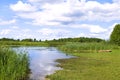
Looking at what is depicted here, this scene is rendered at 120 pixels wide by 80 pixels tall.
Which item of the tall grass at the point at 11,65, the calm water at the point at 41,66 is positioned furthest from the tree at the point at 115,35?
the tall grass at the point at 11,65

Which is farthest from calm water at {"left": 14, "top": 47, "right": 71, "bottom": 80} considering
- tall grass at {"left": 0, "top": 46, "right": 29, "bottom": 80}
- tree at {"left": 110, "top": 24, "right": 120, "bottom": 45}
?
tree at {"left": 110, "top": 24, "right": 120, "bottom": 45}

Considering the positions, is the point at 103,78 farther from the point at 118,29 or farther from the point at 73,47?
the point at 118,29

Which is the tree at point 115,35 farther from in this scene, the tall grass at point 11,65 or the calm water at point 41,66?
the tall grass at point 11,65

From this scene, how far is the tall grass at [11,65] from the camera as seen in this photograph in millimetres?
13634

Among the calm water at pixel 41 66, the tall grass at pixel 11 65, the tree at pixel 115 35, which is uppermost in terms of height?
the tree at pixel 115 35

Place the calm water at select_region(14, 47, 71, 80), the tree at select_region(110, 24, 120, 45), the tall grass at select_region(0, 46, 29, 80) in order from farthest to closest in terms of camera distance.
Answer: the tree at select_region(110, 24, 120, 45)
the calm water at select_region(14, 47, 71, 80)
the tall grass at select_region(0, 46, 29, 80)

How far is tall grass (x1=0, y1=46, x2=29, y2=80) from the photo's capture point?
44.7ft

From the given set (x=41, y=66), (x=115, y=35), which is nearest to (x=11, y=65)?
(x=41, y=66)

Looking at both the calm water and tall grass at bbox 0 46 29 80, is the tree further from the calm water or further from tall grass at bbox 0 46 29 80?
tall grass at bbox 0 46 29 80

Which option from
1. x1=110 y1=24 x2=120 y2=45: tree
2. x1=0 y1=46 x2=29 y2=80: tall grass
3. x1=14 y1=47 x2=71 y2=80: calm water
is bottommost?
x1=14 y1=47 x2=71 y2=80: calm water

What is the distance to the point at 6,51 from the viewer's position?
61.9 ft

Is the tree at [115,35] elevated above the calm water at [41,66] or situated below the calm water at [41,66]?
above

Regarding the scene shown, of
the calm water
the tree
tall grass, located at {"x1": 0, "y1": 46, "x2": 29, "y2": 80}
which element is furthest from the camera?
the tree

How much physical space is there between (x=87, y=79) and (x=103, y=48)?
38.9 metres
